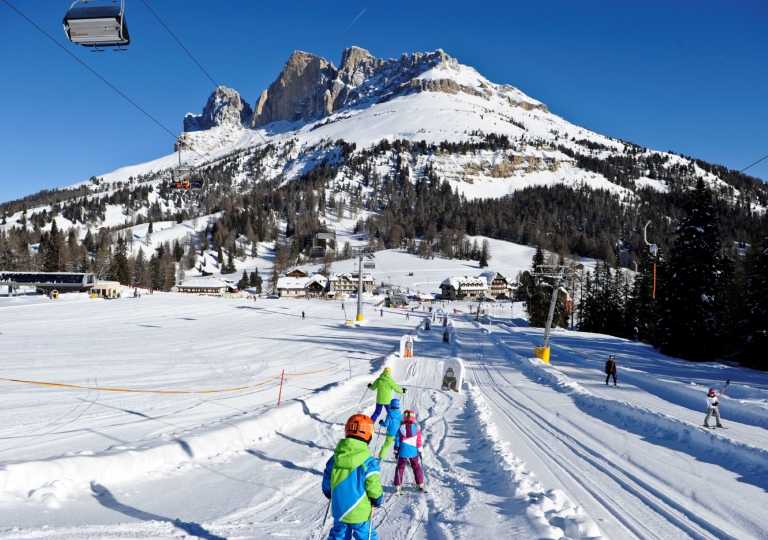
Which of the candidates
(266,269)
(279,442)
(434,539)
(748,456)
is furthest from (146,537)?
(266,269)

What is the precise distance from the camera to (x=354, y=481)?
3.97 m

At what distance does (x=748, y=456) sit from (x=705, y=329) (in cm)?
2764

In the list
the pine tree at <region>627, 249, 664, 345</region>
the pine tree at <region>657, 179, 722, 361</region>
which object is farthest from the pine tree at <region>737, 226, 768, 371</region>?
the pine tree at <region>627, 249, 664, 345</region>

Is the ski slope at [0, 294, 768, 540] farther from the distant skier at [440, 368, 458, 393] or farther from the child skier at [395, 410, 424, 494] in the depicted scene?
the distant skier at [440, 368, 458, 393]

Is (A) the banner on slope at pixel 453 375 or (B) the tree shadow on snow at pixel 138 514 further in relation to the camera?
(A) the banner on slope at pixel 453 375

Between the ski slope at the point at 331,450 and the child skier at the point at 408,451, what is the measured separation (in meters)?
0.31

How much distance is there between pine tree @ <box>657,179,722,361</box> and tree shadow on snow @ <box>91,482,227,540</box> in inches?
1438

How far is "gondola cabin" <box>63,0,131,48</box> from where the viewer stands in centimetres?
823

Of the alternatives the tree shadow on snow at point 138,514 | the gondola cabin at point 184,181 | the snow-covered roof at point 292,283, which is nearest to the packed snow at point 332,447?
the tree shadow on snow at point 138,514

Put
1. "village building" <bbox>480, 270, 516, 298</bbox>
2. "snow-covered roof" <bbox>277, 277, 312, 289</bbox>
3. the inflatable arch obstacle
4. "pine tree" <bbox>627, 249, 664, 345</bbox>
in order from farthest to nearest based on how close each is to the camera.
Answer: "village building" <bbox>480, 270, 516, 298</bbox>
"snow-covered roof" <bbox>277, 277, 312, 289</bbox>
"pine tree" <bbox>627, 249, 664, 345</bbox>
the inflatable arch obstacle

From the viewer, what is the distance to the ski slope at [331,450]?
19.9 feet

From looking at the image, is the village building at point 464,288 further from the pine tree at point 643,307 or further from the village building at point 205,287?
the pine tree at point 643,307

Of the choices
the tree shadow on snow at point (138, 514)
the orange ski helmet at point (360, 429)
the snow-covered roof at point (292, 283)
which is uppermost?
the snow-covered roof at point (292, 283)

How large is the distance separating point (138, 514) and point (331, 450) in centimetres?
431
